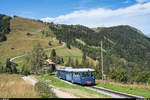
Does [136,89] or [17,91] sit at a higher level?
[17,91]

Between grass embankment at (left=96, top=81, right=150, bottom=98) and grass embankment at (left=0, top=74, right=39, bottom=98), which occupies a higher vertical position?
grass embankment at (left=0, top=74, right=39, bottom=98)

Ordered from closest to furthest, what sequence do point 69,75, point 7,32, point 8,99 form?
point 8,99, point 69,75, point 7,32

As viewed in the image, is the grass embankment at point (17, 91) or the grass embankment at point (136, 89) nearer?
the grass embankment at point (17, 91)

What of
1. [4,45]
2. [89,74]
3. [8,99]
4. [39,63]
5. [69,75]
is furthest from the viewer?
[4,45]

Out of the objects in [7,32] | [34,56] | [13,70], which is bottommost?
[13,70]

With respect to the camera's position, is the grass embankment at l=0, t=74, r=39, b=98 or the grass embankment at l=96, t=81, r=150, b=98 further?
the grass embankment at l=96, t=81, r=150, b=98

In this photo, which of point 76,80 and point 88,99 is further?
point 76,80

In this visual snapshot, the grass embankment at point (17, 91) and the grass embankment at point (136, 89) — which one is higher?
the grass embankment at point (17, 91)

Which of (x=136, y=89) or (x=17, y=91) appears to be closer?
(x=17, y=91)

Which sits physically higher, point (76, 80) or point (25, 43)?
point (25, 43)

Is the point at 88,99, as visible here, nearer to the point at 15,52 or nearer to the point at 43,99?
the point at 43,99

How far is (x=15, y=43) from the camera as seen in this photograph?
153m

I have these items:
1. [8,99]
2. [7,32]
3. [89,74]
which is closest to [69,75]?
[89,74]

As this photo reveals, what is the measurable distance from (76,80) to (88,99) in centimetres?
1802
